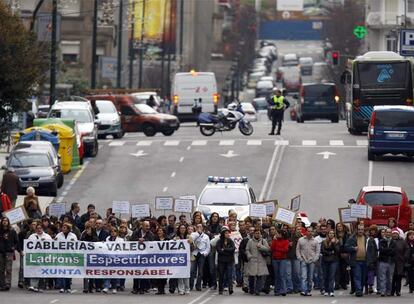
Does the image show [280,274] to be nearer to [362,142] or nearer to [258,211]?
[258,211]

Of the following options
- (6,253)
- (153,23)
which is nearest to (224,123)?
(6,253)

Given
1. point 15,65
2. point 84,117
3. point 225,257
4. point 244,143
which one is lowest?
→ point 244,143

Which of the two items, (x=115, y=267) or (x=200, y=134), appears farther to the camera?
(x=200, y=134)

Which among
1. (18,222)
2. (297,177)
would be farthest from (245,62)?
(18,222)

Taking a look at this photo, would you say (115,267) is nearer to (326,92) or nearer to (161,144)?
(161,144)

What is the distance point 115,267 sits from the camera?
32594 mm

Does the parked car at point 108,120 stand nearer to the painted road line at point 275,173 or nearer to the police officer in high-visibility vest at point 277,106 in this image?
the police officer in high-visibility vest at point 277,106

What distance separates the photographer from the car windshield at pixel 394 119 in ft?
169

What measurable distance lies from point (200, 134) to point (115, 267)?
31187 mm

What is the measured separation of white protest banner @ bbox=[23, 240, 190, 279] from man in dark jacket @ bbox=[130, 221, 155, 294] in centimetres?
15

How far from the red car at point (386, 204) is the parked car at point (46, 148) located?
11115 mm

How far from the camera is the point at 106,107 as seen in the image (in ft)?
206

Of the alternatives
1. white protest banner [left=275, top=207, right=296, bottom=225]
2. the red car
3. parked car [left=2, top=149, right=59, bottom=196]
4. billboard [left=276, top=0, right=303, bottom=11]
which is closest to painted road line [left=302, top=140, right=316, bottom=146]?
parked car [left=2, top=149, right=59, bottom=196]

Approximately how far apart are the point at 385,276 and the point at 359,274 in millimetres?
479
